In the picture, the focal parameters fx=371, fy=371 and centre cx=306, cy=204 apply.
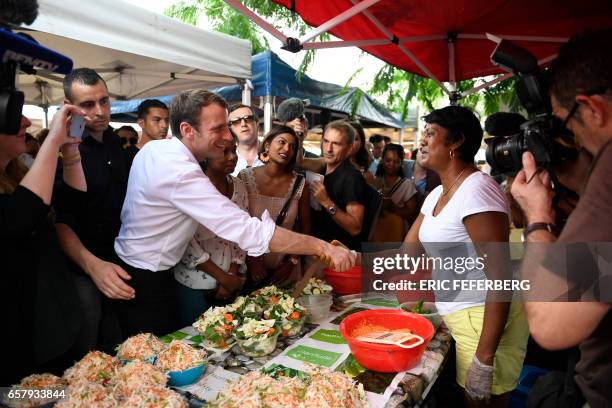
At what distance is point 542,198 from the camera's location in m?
1.17

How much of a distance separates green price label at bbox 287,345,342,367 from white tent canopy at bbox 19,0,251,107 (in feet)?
8.32

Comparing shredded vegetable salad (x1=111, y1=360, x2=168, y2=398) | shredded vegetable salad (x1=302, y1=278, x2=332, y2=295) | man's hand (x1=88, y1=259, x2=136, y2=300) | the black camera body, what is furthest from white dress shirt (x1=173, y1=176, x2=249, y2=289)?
the black camera body

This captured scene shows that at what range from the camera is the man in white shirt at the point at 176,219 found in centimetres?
175

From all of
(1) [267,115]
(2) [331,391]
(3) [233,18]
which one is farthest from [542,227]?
(3) [233,18]

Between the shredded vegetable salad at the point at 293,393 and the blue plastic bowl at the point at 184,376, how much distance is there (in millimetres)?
229

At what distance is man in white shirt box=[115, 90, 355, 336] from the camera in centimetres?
175

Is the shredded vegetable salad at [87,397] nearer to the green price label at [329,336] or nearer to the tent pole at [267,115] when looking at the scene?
the green price label at [329,336]

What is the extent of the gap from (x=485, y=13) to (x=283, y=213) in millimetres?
2611

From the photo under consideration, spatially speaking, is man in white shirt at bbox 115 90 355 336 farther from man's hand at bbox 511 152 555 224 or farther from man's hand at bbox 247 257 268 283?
man's hand at bbox 511 152 555 224

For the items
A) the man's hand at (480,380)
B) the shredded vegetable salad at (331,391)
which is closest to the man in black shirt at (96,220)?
the shredded vegetable salad at (331,391)

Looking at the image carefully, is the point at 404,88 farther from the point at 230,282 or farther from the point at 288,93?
A: the point at 230,282

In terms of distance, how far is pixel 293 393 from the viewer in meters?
1.19

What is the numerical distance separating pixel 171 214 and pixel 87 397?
0.87 meters

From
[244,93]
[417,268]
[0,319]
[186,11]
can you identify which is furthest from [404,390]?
[186,11]
